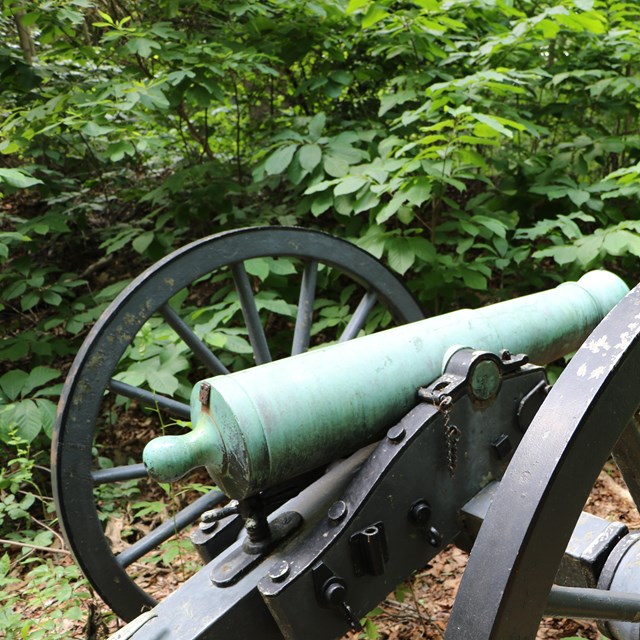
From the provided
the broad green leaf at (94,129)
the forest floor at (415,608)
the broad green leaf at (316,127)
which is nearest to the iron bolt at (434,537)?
the forest floor at (415,608)

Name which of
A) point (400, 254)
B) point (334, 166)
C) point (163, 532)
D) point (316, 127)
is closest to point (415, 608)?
point (163, 532)

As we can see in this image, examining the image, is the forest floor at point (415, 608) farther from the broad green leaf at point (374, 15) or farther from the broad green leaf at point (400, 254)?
the broad green leaf at point (374, 15)

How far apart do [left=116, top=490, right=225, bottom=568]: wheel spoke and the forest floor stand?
0.18 metres

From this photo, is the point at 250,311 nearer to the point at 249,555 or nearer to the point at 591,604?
the point at 249,555

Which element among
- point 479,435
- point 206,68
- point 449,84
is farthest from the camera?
point 206,68

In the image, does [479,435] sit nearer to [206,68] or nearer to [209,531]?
[209,531]

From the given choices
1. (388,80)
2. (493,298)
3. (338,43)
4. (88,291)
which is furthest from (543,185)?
(88,291)

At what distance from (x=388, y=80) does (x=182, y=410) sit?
2545 mm

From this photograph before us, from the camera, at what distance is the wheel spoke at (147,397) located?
2.00 m

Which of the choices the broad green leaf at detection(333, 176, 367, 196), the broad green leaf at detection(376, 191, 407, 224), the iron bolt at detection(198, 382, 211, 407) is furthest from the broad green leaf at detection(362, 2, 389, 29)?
the iron bolt at detection(198, 382, 211, 407)

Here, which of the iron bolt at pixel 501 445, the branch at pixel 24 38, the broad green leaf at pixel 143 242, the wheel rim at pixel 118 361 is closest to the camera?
the iron bolt at pixel 501 445

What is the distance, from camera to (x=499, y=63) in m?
3.26

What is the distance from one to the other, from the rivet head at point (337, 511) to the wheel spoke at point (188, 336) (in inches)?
36.8

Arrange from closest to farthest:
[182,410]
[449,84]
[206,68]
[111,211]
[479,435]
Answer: [479,435] → [182,410] → [449,84] → [206,68] → [111,211]
